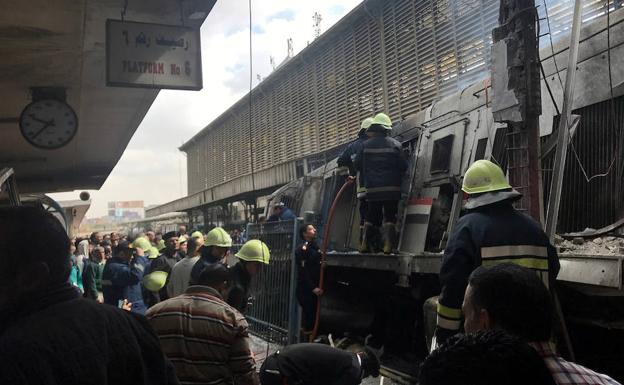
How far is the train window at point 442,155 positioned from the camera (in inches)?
237

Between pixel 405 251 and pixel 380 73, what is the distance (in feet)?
27.9

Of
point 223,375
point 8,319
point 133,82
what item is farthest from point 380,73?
point 8,319

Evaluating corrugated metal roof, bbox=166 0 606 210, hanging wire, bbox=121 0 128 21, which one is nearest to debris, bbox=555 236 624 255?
corrugated metal roof, bbox=166 0 606 210

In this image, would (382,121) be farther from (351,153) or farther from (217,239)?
(217,239)

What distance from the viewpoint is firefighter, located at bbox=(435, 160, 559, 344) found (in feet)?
9.77

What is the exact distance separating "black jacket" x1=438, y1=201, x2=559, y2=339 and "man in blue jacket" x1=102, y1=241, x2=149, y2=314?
4543 millimetres

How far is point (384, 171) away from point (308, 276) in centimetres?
166

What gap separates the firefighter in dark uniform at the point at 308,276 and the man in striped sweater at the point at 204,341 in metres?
3.68

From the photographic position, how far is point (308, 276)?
652 centimetres

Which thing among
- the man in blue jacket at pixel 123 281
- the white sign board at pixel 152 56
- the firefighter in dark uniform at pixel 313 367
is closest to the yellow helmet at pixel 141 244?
the man in blue jacket at pixel 123 281

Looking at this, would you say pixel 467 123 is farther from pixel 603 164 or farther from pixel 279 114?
pixel 279 114

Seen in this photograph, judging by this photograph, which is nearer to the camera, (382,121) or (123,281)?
(382,121)

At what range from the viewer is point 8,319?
4.29 ft

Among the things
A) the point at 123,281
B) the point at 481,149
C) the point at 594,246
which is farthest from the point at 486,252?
the point at 123,281
